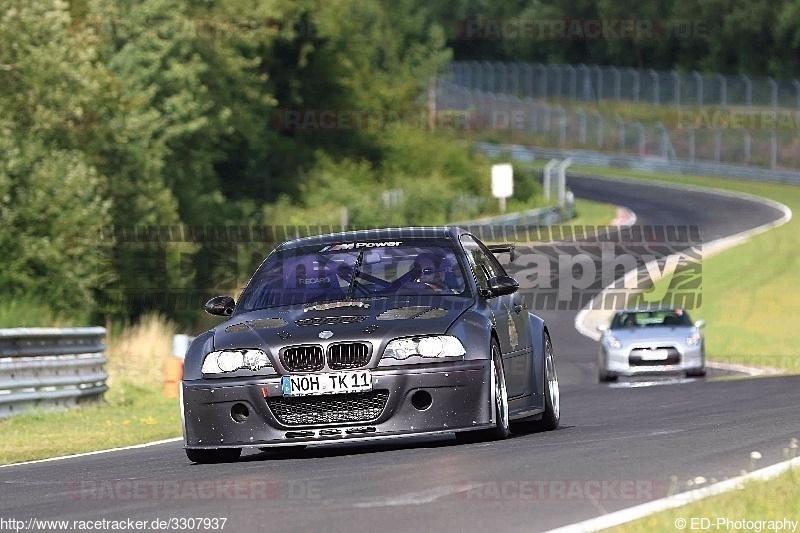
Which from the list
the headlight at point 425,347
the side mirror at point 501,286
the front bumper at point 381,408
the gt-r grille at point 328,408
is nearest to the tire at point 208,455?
the front bumper at point 381,408

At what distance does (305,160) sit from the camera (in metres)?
69.1

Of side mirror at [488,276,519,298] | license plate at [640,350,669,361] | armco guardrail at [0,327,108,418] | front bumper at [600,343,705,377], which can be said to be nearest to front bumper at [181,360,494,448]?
side mirror at [488,276,519,298]

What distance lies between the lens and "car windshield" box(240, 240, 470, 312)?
11.9 meters

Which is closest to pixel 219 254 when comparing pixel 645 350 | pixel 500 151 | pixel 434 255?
pixel 645 350

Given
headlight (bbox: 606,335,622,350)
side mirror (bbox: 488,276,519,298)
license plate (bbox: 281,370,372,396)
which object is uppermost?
side mirror (bbox: 488,276,519,298)

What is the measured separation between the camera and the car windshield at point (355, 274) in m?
11.9

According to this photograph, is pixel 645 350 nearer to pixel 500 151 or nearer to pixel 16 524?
pixel 16 524

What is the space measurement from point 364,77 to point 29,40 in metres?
40.7

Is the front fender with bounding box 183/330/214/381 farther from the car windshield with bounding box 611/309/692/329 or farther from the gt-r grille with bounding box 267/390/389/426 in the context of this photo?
the car windshield with bounding box 611/309/692/329

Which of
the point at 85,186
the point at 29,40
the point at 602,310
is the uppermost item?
the point at 29,40

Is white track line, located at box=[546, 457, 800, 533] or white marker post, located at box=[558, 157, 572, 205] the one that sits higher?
white track line, located at box=[546, 457, 800, 533]

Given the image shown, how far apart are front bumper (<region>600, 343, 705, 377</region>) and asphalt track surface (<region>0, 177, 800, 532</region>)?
10997 mm

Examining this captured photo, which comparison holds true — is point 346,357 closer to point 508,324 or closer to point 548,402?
point 508,324

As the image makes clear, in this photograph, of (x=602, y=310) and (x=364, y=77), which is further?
(x=364, y=77)
